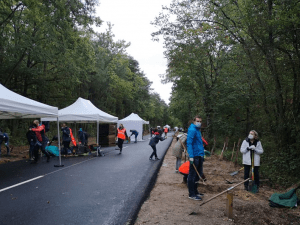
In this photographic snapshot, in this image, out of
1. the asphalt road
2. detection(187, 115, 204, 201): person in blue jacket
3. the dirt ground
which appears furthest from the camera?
detection(187, 115, 204, 201): person in blue jacket

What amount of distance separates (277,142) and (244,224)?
259 inches

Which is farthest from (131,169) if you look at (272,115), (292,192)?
(272,115)

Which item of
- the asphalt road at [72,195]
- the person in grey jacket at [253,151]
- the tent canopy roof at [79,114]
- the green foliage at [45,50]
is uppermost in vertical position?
the green foliage at [45,50]

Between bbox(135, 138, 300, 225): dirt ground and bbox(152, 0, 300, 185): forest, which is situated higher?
bbox(152, 0, 300, 185): forest

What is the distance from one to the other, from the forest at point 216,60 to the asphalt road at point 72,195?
5.29m

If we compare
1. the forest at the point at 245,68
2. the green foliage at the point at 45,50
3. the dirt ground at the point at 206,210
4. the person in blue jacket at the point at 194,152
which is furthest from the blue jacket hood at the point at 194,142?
the green foliage at the point at 45,50

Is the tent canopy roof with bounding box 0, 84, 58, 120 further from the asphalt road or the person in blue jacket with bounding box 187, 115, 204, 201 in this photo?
the person in blue jacket with bounding box 187, 115, 204, 201

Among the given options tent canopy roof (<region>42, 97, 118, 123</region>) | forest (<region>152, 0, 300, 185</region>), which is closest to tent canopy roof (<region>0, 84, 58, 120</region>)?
tent canopy roof (<region>42, 97, 118, 123</region>)

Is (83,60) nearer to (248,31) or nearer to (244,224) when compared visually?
(248,31)

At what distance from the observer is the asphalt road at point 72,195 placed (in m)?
4.26

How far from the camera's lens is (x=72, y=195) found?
565 cm

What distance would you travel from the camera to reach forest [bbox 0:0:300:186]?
8.84 meters

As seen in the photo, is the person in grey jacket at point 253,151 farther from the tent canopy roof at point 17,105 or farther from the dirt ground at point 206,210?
the tent canopy roof at point 17,105

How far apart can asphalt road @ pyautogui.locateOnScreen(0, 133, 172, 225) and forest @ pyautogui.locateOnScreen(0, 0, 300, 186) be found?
5.29 meters
